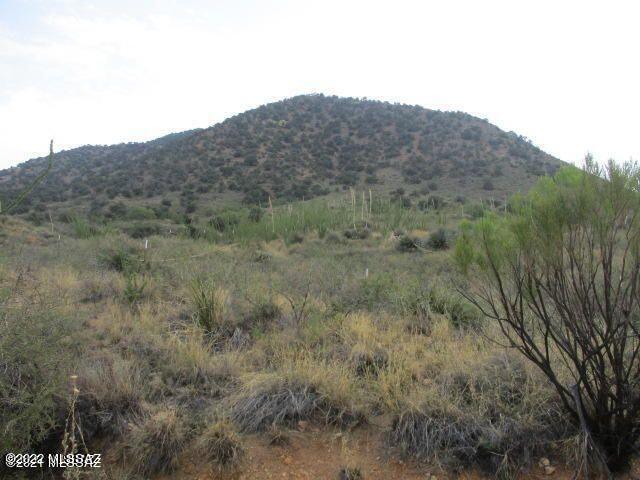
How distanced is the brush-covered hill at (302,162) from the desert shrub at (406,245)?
16.2 metres

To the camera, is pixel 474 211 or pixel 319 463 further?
pixel 474 211

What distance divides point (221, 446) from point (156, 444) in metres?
0.50

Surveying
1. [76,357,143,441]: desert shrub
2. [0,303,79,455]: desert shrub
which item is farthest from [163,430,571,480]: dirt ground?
[0,303,79,455]: desert shrub

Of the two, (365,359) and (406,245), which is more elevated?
(406,245)

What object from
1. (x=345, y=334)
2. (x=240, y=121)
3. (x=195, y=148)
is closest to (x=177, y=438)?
(x=345, y=334)

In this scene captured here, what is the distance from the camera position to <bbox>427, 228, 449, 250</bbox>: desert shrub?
14.5 metres

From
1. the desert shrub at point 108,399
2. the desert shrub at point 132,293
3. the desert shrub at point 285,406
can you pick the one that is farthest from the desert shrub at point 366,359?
the desert shrub at point 132,293

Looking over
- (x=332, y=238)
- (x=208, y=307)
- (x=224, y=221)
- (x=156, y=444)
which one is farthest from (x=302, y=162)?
(x=156, y=444)

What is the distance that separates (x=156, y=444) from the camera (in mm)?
3395

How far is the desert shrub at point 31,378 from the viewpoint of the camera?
10.5ft

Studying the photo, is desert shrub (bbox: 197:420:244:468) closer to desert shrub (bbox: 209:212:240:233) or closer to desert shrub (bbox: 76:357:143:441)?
desert shrub (bbox: 76:357:143:441)

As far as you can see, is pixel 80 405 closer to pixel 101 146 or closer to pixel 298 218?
pixel 298 218

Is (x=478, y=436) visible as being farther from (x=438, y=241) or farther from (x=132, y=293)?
(x=438, y=241)

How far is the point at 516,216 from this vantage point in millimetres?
3473
